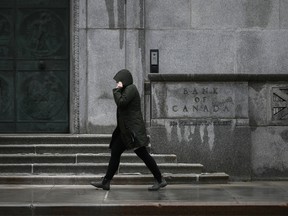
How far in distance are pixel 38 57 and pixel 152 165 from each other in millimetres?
4782

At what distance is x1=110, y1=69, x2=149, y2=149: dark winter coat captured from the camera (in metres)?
9.67

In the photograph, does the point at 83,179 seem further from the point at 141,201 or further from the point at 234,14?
the point at 234,14

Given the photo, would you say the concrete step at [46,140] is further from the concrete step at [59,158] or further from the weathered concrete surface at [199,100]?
the weathered concrete surface at [199,100]

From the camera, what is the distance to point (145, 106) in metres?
12.8

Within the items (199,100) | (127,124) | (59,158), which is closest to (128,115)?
(127,124)

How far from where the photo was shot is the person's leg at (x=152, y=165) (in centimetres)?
988

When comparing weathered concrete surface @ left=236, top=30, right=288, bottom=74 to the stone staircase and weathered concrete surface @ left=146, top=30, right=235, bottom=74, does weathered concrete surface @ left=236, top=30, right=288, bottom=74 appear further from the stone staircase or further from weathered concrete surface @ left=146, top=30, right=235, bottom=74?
the stone staircase

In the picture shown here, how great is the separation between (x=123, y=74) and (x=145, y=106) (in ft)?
9.97

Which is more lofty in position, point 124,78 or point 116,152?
point 124,78

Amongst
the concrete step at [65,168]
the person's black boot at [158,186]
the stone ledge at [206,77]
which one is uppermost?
the stone ledge at [206,77]

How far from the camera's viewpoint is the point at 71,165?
1119 cm

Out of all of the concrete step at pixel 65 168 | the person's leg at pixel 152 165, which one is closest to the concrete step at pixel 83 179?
the concrete step at pixel 65 168

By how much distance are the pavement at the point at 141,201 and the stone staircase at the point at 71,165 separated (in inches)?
18.9

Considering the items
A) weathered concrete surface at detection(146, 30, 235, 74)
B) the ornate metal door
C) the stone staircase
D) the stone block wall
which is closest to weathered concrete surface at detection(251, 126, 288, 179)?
the stone staircase
